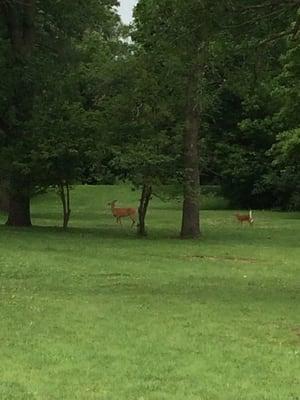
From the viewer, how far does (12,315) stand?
33.7ft

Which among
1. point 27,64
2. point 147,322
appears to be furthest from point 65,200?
point 147,322

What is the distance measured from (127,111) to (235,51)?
515 inches

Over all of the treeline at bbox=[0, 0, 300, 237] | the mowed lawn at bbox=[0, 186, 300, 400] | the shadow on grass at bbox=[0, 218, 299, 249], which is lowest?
the mowed lawn at bbox=[0, 186, 300, 400]

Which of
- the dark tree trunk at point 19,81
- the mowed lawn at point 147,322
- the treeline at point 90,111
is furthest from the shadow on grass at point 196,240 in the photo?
the mowed lawn at point 147,322

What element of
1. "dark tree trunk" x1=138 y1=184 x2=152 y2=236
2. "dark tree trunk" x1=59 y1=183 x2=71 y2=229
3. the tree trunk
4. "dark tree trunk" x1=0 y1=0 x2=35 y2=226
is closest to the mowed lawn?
the tree trunk

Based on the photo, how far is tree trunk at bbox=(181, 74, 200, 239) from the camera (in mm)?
26344

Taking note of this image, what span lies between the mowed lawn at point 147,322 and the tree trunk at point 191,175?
3773mm

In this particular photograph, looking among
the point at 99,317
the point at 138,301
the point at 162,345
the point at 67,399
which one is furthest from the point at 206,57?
the point at 67,399

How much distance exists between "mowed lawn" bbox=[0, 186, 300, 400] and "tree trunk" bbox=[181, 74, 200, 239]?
3.77 meters

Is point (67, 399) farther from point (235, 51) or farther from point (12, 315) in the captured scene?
point (235, 51)

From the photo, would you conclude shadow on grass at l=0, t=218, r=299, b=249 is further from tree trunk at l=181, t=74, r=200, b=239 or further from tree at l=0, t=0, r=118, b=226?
tree at l=0, t=0, r=118, b=226

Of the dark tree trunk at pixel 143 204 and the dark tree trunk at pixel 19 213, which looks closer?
the dark tree trunk at pixel 143 204

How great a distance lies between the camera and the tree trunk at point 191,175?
26344 mm

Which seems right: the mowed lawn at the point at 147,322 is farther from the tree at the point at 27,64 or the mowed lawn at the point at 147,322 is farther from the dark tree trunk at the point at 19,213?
the dark tree trunk at the point at 19,213
